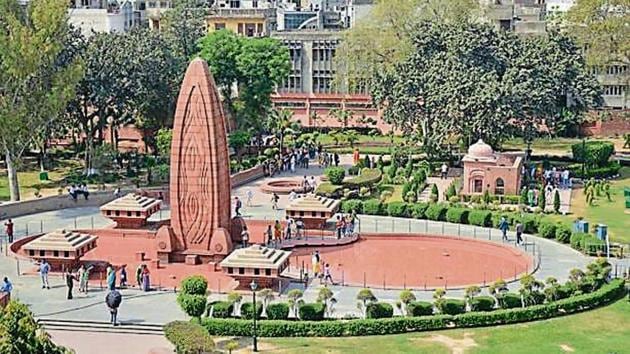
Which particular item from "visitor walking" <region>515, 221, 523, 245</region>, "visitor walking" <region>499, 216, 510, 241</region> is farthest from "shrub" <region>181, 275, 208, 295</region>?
"visitor walking" <region>499, 216, 510, 241</region>

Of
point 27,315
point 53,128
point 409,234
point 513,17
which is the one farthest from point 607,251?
point 513,17

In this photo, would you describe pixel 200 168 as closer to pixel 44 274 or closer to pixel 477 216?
pixel 44 274

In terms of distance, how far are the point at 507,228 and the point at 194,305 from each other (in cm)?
1949

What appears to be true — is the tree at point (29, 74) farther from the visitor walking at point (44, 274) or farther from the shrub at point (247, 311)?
the shrub at point (247, 311)

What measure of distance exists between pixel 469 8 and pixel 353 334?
44.4 meters

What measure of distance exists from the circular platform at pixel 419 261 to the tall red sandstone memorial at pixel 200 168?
3.82 metres

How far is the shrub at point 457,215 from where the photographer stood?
49.2 metres

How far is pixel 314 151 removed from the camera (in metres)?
71.3

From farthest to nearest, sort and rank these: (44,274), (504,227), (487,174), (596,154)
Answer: (596,154)
(487,174)
(504,227)
(44,274)

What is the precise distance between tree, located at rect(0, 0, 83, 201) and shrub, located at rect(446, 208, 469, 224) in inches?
814

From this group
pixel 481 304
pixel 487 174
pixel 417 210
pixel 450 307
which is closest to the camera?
pixel 450 307

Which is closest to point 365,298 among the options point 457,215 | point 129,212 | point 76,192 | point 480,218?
point 480,218

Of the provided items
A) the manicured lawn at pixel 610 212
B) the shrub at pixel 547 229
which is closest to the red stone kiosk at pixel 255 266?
the shrub at pixel 547 229

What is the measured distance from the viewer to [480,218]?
4862 cm
